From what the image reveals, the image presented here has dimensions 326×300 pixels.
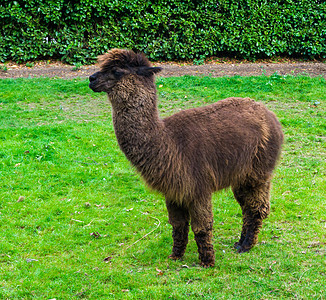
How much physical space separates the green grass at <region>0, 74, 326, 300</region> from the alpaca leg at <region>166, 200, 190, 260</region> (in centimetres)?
13

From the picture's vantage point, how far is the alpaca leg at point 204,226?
440 cm

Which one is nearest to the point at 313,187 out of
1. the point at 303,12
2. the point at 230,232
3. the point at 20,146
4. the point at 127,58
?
the point at 230,232

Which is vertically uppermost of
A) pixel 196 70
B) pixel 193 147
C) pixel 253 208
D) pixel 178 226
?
pixel 196 70

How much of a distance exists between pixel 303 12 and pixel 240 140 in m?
10.1

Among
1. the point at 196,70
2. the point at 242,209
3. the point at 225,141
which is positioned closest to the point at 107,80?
the point at 225,141

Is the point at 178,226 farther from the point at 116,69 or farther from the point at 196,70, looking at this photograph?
the point at 196,70

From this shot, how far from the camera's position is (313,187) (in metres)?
6.34

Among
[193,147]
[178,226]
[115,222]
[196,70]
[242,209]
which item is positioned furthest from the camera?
[196,70]

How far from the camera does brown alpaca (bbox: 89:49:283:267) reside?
162 inches

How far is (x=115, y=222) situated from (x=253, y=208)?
1947mm

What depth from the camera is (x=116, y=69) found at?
4.11 meters

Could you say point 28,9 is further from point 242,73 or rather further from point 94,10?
point 242,73

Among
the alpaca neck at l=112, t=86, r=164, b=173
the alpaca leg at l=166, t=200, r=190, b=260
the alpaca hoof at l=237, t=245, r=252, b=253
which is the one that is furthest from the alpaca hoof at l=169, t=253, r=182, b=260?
the alpaca neck at l=112, t=86, r=164, b=173

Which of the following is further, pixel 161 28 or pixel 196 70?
pixel 161 28
